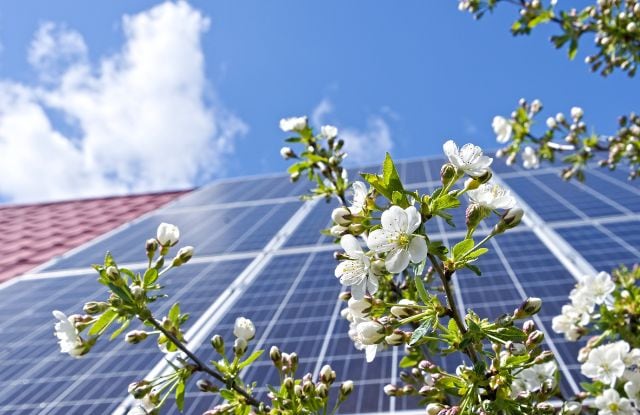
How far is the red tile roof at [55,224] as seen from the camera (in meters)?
9.18

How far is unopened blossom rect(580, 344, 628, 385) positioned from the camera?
89.6 inches

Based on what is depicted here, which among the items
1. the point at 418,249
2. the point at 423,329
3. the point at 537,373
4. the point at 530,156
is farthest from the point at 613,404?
the point at 530,156

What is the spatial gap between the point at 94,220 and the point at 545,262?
10.4m

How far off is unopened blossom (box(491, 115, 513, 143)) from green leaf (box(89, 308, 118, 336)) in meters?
3.56

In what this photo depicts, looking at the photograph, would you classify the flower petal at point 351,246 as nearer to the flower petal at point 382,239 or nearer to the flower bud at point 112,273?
the flower petal at point 382,239

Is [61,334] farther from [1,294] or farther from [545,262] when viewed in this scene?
[1,294]

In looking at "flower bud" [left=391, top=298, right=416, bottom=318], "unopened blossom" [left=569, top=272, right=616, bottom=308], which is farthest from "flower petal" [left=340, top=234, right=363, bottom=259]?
"unopened blossom" [left=569, top=272, right=616, bottom=308]

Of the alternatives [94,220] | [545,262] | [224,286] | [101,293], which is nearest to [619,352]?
[545,262]

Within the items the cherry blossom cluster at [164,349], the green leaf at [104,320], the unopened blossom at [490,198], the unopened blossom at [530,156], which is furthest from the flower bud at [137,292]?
the unopened blossom at [530,156]

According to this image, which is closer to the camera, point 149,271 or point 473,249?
point 473,249

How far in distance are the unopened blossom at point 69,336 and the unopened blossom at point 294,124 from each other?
142cm

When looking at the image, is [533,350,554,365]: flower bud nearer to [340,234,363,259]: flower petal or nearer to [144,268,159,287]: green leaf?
[340,234,363,259]: flower petal

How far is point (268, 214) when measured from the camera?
9.41 m

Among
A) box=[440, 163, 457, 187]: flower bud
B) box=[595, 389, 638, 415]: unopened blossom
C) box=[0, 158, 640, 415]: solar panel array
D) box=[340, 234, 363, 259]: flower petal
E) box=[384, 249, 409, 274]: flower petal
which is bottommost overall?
box=[0, 158, 640, 415]: solar panel array
